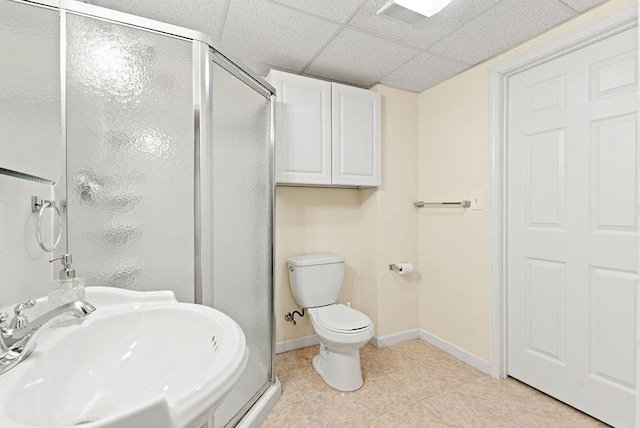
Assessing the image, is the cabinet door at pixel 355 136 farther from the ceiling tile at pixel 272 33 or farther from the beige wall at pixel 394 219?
the ceiling tile at pixel 272 33

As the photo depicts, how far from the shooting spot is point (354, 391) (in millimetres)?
1776

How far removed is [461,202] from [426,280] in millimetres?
735

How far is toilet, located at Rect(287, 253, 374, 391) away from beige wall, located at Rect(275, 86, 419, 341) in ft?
0.62

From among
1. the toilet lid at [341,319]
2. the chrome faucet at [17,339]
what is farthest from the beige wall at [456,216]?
the chrome faucet at [17,339]

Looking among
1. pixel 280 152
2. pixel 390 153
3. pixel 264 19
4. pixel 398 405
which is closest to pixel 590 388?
pixel 398 405

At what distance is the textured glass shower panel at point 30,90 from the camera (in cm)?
95

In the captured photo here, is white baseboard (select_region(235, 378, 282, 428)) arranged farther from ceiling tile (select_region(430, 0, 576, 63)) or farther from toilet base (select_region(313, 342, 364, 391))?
A: ceiling tile (select_region(430, 0, 576, 63))

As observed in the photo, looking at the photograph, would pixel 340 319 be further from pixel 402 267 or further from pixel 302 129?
pixel 302 129

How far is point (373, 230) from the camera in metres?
2.40

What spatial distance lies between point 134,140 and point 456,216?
2071mm

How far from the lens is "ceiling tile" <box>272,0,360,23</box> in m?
1.43

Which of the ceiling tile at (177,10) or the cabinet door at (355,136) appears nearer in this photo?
the ceiling tile at (177,10)

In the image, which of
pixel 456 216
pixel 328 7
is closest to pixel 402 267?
pixel 456 216

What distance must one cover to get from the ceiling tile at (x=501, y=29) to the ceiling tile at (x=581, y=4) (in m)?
0.03
